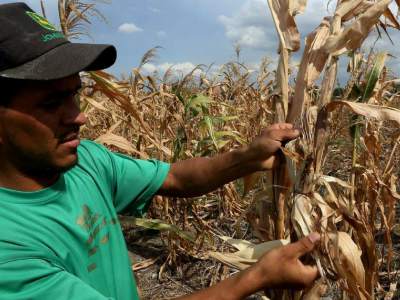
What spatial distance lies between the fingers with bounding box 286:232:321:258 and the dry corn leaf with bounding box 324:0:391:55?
1.86 feet

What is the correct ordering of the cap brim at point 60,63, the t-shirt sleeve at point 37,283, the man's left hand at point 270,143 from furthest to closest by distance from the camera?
the man's left hand at point 270,143
the cap brim at point 60,63
the t-shirt sleeve at point 37,283

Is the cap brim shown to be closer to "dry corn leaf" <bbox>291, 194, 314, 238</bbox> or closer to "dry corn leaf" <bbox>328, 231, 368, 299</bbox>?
"dry corn leaf" <bbox>291, 194, 314, 238</bbox>

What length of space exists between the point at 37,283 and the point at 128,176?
0.70 metres

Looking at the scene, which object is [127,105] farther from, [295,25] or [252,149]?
[295,25]

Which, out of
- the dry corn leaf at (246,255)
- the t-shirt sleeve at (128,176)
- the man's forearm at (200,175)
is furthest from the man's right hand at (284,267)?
the t-shirt sleeve at (128,176)

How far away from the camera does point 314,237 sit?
131cm

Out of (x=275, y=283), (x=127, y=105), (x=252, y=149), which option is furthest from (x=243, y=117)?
(x=275, y=283)

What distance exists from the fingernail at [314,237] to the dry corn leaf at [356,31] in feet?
1.81

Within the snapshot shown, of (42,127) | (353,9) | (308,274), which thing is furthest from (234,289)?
(353,9)

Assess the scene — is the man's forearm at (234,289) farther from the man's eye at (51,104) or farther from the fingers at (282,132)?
the man's eye at (51,104)

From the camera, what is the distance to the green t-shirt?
1.10m

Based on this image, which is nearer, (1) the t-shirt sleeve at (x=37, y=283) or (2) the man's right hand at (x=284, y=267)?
(1) the t-shirt sleeve at (x=37, y=283)

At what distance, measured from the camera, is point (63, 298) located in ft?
3.61

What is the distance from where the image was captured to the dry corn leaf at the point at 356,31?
143 cm
